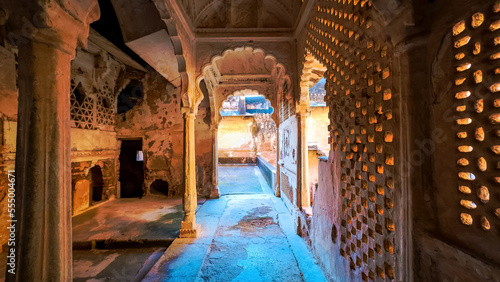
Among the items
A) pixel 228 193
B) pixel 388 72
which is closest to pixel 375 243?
pixel 388 72

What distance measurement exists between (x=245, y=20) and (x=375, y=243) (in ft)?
14.9

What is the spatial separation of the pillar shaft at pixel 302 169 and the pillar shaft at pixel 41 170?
3.96 metres

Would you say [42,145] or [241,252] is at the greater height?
[42,145]

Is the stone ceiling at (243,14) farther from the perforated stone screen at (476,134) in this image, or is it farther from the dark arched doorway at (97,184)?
the dark arched doorway at (97,184)

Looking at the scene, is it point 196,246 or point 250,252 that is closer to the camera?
point 250,252

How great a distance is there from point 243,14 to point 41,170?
440cm

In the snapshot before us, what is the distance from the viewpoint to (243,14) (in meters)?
4.54

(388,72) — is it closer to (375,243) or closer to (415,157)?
(415,157)

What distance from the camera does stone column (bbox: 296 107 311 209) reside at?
4.66 metres

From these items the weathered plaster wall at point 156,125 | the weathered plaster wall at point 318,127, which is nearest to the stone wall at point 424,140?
the weathered plaster wall at point 156,125

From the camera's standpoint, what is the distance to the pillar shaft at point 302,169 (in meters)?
Answer: 4.66

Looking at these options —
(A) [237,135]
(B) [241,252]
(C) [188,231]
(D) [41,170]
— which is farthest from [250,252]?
(A) [237,135]

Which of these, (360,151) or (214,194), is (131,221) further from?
(360,151)

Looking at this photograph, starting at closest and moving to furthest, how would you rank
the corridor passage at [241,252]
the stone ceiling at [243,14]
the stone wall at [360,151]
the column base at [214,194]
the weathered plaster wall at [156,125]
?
the stone wall at [360,151] < the corridor passage at [241,252] < the stone ceiling at [243,14] < the column base at [214,194] < the weathered plaster wall at [156,125]
